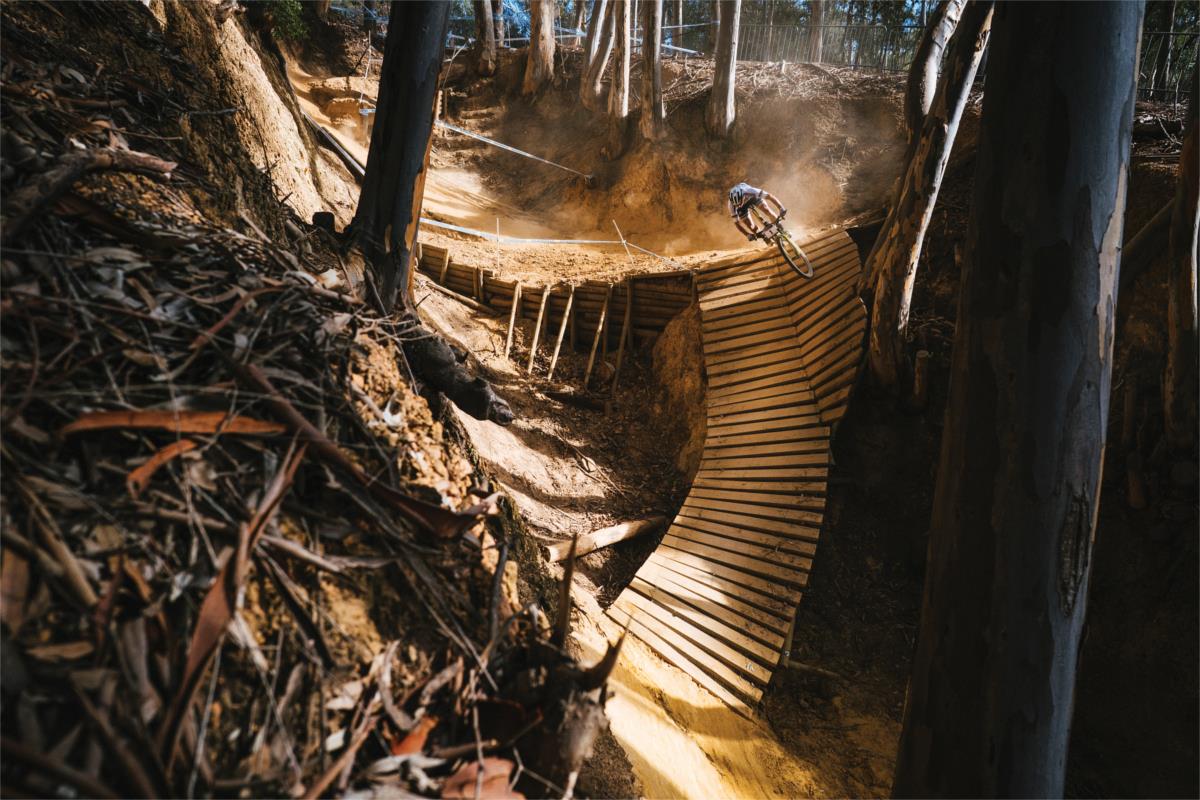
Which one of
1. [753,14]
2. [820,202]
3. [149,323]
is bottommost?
[149,323]

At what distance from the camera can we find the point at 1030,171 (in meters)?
1.95

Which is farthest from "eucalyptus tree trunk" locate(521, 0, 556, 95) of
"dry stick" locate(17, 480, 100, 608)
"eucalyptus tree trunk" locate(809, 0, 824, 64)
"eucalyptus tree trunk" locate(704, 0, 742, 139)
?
"dry stick" locate(17, 480, 100, 608)

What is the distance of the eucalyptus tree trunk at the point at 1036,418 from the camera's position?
1.87m

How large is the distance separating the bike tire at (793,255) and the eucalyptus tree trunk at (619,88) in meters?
7.15

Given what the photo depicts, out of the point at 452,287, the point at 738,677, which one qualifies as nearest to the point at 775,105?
the point at 452,287

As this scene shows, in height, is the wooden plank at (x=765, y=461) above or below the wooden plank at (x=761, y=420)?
below

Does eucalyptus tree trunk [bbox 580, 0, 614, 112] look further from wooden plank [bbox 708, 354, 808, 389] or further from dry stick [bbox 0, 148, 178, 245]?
dry stick [bbox 0, 148, 178, 245]

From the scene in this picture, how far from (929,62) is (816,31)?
38.5 feet

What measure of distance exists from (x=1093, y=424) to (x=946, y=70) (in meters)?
4.31

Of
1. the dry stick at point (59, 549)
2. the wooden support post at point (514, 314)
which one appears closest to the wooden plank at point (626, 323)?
the wooden support post at point (514, 314)

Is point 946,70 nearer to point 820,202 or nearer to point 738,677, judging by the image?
point 738,677

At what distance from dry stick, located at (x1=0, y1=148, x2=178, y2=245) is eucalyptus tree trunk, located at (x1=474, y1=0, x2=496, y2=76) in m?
16.3

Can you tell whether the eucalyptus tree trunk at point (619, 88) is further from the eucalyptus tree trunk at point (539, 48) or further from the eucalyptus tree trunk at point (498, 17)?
the eucalyptus tree trunk at point (498, 17)

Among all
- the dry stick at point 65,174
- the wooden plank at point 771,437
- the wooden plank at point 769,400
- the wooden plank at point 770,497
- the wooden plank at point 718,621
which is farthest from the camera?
the wooden plank at point 769,400
